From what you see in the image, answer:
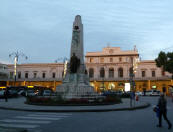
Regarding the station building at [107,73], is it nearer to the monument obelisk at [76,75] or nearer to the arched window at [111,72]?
the arched window at [111,72]

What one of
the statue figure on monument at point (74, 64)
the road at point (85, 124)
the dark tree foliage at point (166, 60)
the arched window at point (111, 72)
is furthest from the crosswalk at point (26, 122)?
the arched window at point (111, 72)

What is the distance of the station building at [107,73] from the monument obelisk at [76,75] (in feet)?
134

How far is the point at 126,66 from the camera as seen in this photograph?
68.1 metres

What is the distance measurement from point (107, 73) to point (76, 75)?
1892 inches

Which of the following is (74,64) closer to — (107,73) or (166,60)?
(166,60)

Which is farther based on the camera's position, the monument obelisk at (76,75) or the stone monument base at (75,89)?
the monument obelisk at (76,75)

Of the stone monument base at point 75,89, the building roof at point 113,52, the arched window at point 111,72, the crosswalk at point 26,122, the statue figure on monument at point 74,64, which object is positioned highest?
the building roof at point 113,52

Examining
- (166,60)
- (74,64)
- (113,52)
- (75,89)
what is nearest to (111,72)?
(113,52)

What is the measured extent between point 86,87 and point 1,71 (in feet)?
215

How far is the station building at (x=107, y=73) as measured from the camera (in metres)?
63.0

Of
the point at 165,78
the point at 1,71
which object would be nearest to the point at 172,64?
the point at 165,78

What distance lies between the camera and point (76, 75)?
2212 cm

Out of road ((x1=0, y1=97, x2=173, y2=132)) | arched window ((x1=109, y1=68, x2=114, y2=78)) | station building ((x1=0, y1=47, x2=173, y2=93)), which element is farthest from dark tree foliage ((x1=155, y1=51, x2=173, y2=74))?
road ((x1=0, y1=97, x2=173, y2=132))

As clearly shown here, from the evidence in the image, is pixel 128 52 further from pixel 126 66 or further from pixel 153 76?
pixel 153 76
